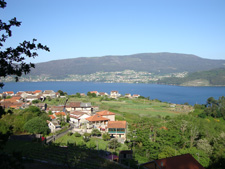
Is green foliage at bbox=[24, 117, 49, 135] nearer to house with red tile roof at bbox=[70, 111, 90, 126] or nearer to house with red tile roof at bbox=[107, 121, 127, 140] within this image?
house with red tile roof at bbox=[107, 121, 127, 140]

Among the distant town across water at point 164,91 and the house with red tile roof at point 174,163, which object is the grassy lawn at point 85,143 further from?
the distant town across water at point 164,91

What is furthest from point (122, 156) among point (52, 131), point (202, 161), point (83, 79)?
point (83, 79)

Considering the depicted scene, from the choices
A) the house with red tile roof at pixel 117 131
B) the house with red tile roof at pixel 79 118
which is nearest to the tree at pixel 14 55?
the house with red tile roof at pixel 117 131

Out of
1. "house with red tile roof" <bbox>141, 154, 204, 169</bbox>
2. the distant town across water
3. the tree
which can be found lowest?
the distant town across water

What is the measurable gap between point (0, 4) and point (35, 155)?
894 cm

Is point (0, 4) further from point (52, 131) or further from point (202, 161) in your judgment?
point (52, 131)

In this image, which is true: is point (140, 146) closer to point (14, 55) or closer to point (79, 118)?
point (79, 118)

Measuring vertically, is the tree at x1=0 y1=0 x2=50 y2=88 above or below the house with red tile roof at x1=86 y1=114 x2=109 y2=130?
above

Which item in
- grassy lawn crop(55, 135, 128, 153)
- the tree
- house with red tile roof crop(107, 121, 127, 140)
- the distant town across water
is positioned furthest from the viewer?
the distant town across water

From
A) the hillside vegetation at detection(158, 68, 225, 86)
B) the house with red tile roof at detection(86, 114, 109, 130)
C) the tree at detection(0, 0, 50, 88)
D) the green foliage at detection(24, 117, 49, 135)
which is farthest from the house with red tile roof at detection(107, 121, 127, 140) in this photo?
the hillside vegetation at detection(158, 68, 225, 86)

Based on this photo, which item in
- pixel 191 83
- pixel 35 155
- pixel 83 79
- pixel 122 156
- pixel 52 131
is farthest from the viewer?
pixel 83 79

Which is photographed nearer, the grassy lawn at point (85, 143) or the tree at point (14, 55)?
the tree at point (14, 55)

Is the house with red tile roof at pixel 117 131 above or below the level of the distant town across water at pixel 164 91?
above

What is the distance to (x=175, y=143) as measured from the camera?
718 inches
